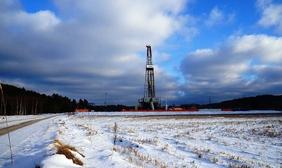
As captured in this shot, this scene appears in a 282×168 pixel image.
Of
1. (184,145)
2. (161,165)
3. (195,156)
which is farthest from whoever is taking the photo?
(184,145)

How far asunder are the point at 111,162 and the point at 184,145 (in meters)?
10.0

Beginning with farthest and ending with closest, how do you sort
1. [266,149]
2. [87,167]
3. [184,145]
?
[184,145], [266,149], [87,167]

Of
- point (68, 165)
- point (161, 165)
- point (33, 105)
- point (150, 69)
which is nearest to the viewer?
point (68, 165)

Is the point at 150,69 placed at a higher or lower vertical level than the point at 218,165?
higher

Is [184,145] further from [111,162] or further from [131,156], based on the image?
[111,162]

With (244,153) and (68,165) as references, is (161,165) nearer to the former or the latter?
(68,165)

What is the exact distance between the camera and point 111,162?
11.9 metres

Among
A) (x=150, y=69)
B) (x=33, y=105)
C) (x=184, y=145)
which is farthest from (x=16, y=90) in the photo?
(x=184, y=145)

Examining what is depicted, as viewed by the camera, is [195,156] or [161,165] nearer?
[161,165]

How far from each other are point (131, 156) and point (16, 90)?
186701mm

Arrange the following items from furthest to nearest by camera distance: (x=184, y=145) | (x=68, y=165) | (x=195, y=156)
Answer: (x=184, y=145)
(x=195, y=156)
(x=68, y=165)

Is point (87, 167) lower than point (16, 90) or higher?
lower

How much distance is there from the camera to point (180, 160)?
1511cm

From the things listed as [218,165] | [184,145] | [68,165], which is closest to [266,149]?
[184,145]
